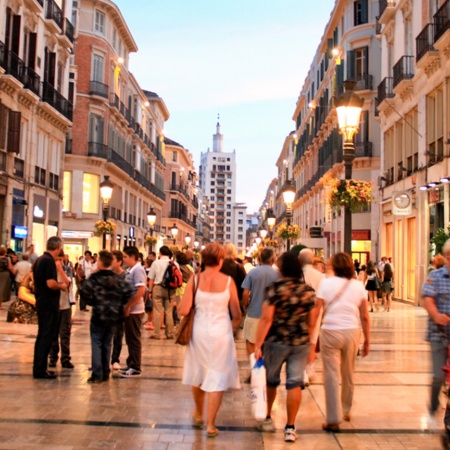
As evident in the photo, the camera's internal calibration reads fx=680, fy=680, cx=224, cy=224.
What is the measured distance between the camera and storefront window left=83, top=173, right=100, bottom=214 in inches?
1729

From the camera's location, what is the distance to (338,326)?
6.73 meters

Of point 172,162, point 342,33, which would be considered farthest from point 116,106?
point 172,162

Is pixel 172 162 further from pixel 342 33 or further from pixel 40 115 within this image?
pixel 40 115

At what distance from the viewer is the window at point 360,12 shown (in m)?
38.5

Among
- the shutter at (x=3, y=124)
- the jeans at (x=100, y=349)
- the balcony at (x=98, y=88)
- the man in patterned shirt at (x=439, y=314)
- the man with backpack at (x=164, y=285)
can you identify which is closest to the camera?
the man in patterned shirt at (x=439, y=314)

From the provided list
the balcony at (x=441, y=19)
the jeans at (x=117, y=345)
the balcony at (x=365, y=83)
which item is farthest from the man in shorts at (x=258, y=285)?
the balcony at (x=365, y=83)

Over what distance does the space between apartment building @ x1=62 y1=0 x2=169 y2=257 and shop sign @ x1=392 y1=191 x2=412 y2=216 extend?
66.0 ft

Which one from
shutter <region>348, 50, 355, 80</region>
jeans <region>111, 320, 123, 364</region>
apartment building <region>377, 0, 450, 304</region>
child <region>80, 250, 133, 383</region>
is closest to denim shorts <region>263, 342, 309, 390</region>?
child <region>80, 250, 133, 383</region>

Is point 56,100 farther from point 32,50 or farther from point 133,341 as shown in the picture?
point 133,341

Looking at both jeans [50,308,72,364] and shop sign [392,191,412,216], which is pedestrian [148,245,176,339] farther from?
shop sign [392,191,412,216]

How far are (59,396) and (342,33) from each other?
37.5 metres

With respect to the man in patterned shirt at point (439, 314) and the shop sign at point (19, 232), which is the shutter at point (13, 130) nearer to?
the shop sign at point (19, 232)

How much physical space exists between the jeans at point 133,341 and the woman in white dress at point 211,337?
3065 millimetres

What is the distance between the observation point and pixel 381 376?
9758 millimetres
